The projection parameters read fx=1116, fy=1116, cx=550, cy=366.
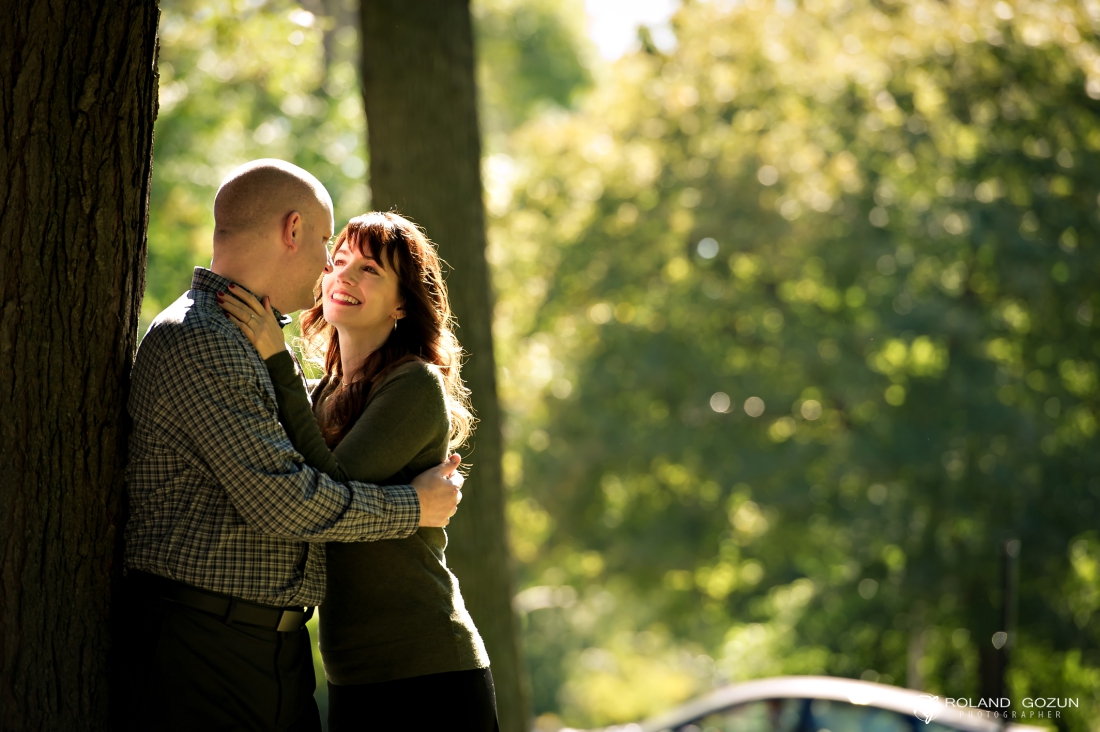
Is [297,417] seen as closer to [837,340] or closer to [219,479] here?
[219,479]

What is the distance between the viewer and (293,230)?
271 centimetres

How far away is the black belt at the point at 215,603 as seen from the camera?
8.46ft

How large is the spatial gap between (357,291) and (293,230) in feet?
1.38

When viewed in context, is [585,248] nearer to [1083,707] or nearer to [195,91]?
[195,91]

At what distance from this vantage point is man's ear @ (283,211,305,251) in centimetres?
270

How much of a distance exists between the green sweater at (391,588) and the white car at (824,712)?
18.1ft

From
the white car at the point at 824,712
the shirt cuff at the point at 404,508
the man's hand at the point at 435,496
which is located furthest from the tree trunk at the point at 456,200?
the white car at the point at 824,712

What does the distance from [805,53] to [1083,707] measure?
949 centimetres

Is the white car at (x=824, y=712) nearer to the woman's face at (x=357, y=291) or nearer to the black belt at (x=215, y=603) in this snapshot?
the woman's face at (x=357, y=291)

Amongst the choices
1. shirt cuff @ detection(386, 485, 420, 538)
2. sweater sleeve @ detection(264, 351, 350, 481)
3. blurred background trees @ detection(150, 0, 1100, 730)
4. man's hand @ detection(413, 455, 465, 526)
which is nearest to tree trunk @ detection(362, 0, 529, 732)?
man's hand @ detection(413, 455, 465, 526)

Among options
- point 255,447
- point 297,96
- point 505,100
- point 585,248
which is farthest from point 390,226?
point 505,100

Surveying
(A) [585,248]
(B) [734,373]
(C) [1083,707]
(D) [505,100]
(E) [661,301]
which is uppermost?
(D) [505,100]

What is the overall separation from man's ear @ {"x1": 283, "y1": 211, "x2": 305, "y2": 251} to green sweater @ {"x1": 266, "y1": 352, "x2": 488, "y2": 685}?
0.47 metres

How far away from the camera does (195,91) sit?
13.1 metres
